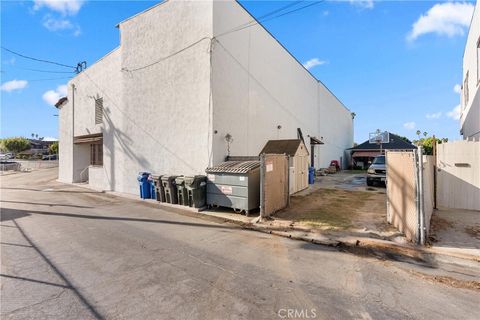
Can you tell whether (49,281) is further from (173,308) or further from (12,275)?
(173,308)

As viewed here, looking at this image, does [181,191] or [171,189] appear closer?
[181,191]

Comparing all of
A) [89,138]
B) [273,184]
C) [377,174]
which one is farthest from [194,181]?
[89,138]

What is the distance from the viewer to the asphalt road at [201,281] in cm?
329

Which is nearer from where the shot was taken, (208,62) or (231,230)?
(231,230)

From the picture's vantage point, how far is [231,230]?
7277mm

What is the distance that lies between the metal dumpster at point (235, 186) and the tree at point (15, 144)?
83.9 m

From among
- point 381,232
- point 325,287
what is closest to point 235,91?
point 381,232

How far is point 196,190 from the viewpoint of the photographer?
986cm

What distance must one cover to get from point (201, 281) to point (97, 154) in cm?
1830

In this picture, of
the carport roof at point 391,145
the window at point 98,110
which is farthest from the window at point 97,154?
the carport roof at point 391,145

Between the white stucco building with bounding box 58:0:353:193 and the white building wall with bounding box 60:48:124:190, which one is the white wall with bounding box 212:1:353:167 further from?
the white building wall with bounding box 60:48:124:190

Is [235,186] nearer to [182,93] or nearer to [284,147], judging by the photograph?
[284,147]

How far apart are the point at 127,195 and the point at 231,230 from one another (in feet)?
29.2

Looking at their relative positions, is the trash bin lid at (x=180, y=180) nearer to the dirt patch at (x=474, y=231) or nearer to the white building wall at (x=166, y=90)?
the white building wall at (x=166, y=90)
